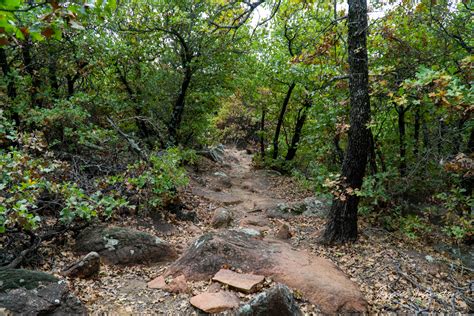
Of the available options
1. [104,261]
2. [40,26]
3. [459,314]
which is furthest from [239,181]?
[40,26]

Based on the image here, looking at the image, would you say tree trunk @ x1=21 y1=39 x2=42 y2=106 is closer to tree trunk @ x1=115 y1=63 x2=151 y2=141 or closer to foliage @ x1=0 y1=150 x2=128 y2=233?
tree trunk @ x1=115 y1=63 x2=151 y2=141

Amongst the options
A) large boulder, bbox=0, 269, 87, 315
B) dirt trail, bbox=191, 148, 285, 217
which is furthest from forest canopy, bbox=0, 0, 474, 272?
dirt trail, bbox=191, 148, 285, 217

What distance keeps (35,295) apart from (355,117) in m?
5.23

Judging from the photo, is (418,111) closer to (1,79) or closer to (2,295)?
(2,295)

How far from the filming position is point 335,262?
5316 millimetres

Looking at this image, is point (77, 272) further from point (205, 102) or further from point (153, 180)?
point (205, 102)

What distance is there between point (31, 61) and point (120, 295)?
6908mm

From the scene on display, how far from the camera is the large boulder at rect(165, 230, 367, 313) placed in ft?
13.1

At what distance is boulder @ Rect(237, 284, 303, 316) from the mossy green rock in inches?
85.6

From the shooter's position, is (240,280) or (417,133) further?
(417,133)

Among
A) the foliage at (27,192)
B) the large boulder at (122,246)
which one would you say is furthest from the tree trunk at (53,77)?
the large boulder at (122,246)

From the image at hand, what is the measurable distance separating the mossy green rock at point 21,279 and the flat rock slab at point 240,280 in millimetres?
1990

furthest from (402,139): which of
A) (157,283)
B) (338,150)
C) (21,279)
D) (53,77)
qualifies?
(53,77)

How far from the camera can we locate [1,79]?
6762mm
